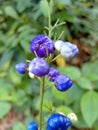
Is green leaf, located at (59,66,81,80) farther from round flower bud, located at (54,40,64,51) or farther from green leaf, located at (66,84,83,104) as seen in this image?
round flower bud, located at (54,40,64,51)

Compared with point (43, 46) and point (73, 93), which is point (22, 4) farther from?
point (43, 46)

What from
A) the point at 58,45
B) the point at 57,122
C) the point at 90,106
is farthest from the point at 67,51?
the point at 90,106

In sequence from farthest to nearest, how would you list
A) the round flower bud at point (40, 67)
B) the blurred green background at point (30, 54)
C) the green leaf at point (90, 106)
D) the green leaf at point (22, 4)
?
the green leaf at point (22, 4)
the blurred green background at point (30, 54)
the green leaf at point (90, 106)
the round flower bud at point (40, 67)

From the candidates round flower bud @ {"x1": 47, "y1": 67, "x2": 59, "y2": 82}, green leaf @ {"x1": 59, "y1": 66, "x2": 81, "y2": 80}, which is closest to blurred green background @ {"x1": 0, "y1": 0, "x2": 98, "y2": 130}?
green leaf @ {"x1": 59, "y1": 66, "x2": 81, "y2": 80}

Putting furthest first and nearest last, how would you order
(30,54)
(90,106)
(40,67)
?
(30,54)
(90,106)
(40,67)

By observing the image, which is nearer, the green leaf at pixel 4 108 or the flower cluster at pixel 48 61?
Answer: the flower cluster at pixel 48 61

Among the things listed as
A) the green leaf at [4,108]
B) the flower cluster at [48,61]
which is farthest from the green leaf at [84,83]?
the flower cluster at [48,61]

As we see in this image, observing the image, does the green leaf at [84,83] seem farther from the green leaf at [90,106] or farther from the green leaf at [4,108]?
the green leaf at [4,108]

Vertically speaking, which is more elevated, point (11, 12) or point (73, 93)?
point (11, 12)
